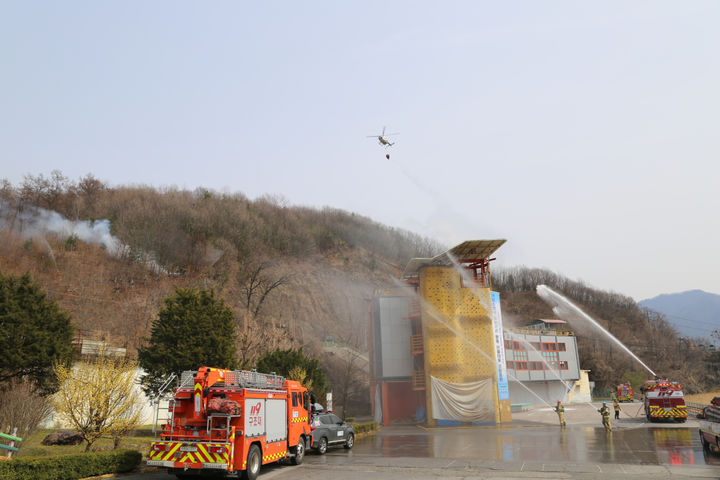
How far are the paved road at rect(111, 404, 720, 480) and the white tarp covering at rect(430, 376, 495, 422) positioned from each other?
8.15 m

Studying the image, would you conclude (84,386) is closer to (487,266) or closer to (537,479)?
(537,479)

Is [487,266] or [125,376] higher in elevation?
[487,266]

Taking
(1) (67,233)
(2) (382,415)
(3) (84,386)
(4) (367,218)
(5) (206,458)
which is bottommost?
(2) (382,415)

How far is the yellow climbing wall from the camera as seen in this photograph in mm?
36656

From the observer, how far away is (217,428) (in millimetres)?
13844

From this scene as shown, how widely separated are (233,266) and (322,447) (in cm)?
7030

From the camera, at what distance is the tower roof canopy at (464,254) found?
115 feet

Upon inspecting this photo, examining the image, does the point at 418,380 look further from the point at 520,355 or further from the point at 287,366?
the point at 520,355

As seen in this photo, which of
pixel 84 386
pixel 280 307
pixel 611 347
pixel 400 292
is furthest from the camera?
pixel 611 347

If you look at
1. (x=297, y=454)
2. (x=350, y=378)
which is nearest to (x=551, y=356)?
(x=350, y=378)

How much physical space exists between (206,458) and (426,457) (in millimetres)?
9548

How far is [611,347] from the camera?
95812 millimetres

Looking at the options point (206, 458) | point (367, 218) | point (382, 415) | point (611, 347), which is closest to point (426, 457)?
point (206, 458)

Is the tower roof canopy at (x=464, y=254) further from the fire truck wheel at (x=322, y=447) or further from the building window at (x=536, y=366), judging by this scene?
the building window at (x=536, y=366)
